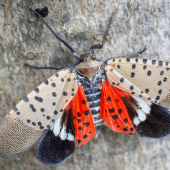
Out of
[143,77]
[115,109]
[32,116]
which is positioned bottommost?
[115,109]

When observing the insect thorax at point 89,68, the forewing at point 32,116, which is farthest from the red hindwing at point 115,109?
the forewing at point 32,116

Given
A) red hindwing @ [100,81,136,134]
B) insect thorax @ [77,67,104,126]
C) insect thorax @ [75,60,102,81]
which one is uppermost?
insect thorax @ [75,60,102,81]

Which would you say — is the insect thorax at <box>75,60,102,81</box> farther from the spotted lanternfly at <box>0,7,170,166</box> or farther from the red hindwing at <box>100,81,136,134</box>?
A: the red hindwing at <box>100,81,136,134</box>

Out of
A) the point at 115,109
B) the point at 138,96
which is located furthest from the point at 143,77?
the point at 115,109

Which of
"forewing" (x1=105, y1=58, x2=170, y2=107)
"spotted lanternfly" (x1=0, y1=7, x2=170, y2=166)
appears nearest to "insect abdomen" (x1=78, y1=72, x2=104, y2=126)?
"spotted lanternfly" (x1=0, y1=7, x2=170, y2=166)

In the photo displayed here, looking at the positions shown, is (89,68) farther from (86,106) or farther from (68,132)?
(68,132)

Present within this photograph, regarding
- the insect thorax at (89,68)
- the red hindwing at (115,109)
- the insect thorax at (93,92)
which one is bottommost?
the red hindwing at (115,109)

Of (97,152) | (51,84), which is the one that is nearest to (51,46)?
(51,84)

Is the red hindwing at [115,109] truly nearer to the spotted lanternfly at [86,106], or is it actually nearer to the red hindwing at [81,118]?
the spotted lanternfly at [86,106]
